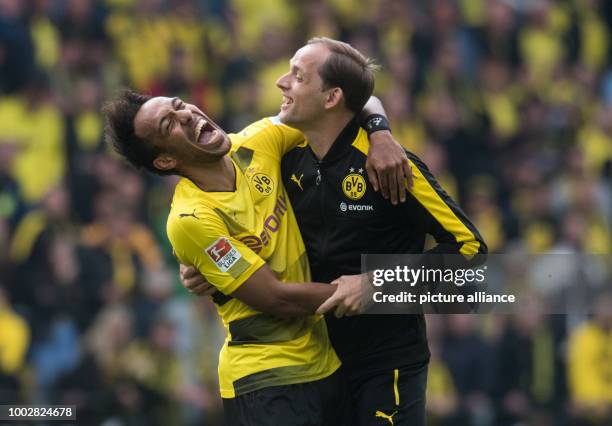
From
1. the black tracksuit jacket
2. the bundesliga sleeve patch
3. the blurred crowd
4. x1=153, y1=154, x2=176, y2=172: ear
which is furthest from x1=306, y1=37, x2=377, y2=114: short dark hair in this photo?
the blurred crowd

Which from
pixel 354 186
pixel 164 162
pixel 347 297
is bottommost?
pixel 347 297

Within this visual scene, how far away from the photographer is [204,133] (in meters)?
5.35

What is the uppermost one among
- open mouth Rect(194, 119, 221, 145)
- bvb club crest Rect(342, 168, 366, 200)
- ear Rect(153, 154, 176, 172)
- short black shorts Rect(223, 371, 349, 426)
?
open mouth Rect(194, 119, 221, 145)

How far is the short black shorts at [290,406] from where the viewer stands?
17.3 feet

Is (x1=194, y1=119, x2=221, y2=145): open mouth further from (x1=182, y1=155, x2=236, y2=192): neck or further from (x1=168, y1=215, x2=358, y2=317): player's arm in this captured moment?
(x1=168, y1=215, x2=358, y2=317): player's arm

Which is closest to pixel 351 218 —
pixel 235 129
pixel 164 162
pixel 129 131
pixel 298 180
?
pixel 298 180

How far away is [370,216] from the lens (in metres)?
5.50

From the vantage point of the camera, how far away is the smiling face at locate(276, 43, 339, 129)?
554 cm

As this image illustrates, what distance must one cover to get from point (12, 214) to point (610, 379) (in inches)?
187

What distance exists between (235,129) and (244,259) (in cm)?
571

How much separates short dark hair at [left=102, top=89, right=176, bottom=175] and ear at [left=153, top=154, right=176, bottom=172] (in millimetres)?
18

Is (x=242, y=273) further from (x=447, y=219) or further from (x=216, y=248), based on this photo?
(x=447, y=219)

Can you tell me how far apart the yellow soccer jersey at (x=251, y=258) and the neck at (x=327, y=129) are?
206 mm

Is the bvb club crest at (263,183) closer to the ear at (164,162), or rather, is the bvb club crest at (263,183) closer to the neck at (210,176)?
the neck at (210,176)
